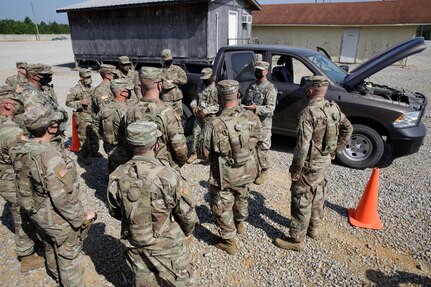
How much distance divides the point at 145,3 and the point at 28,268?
46.1 ft

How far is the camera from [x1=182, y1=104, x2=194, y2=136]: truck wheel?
6609 mm

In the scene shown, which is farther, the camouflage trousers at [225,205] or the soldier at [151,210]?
the camouflage trousers at [225,205]

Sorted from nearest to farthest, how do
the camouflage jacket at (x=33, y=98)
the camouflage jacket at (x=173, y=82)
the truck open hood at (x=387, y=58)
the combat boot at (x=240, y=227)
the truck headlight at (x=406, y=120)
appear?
the combat boot at (x=240, y=227) < the camouflage jacket at (x=33, y=98) < the truck open hood at (x=387, y=58) < the truck headlight at (x=406, y=120) < the camouflage jacket at (x=173, y=82)

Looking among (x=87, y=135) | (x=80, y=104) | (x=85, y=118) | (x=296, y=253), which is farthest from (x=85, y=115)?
(x=296, y=253)

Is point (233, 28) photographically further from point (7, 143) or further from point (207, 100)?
point (7, 143)

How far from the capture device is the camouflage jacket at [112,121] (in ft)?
12.9

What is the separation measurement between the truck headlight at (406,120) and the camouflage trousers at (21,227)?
5.50 m

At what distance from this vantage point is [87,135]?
18.7 feet

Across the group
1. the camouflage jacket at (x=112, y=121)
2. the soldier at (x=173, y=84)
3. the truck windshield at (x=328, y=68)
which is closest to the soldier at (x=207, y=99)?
the soldier at (x=173, y=84)

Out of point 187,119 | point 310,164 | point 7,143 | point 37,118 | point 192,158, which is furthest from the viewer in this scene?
point 187,119

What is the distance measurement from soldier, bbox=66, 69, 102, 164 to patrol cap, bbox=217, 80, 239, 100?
3555 mm

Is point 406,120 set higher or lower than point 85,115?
higher

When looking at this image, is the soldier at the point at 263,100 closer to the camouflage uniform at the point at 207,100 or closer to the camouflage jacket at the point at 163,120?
the camouflage uniform at the point at 207,100

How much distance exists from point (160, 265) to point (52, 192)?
1.04 metres
